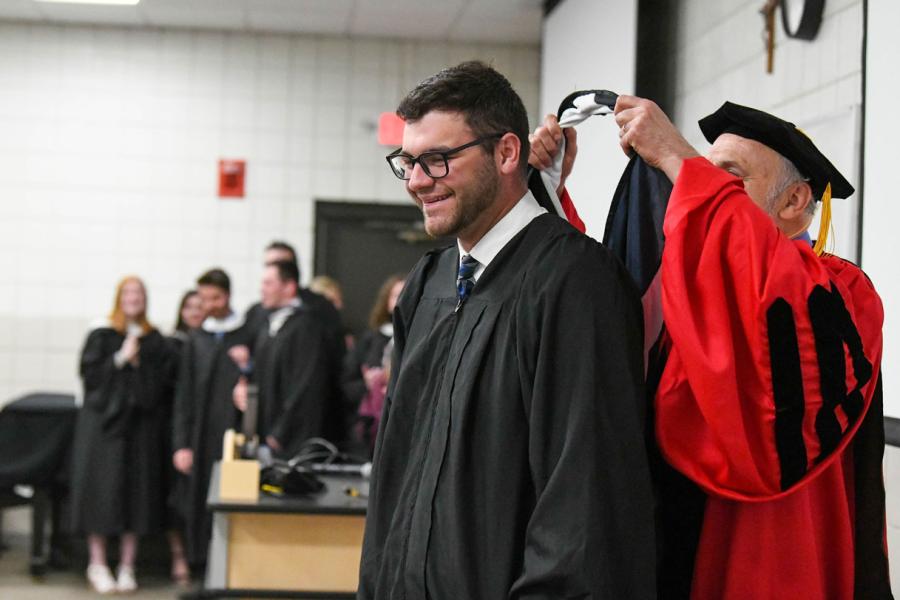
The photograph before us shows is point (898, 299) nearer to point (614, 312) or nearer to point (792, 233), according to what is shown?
point (792, 233)

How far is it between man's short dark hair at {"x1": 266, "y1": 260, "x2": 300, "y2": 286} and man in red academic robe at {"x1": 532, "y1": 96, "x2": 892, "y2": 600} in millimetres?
3718

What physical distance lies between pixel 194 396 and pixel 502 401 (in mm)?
4275

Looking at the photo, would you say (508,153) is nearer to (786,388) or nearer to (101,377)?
(786,388)

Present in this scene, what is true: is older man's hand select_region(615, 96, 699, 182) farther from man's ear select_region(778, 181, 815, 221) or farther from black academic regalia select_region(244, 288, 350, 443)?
black academic regalia select_region(244, 288, 350, 443)

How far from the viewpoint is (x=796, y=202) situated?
1.73 meters

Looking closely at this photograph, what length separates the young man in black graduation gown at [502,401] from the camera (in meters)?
1.41

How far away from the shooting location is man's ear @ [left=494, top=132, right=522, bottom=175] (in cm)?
Result: 162

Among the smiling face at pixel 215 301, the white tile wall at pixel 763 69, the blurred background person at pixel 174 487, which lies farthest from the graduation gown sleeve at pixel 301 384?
the white tile wall at pixel 763 69

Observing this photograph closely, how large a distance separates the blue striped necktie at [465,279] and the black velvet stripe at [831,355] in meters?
0.50

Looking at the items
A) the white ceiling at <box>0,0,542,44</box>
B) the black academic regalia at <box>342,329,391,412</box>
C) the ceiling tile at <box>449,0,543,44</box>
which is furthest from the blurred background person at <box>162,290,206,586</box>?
the ceiling tile at <box>449,0,543,44</box>

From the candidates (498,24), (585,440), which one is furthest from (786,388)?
(498,24)

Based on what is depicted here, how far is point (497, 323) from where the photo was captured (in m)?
1.55

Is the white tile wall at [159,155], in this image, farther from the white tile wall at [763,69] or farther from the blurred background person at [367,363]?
the white tile wall at [763,69]

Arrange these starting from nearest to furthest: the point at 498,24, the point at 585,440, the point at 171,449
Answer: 1. the point at 585,440
2. the point at 171,449
3. the point at 498,24
